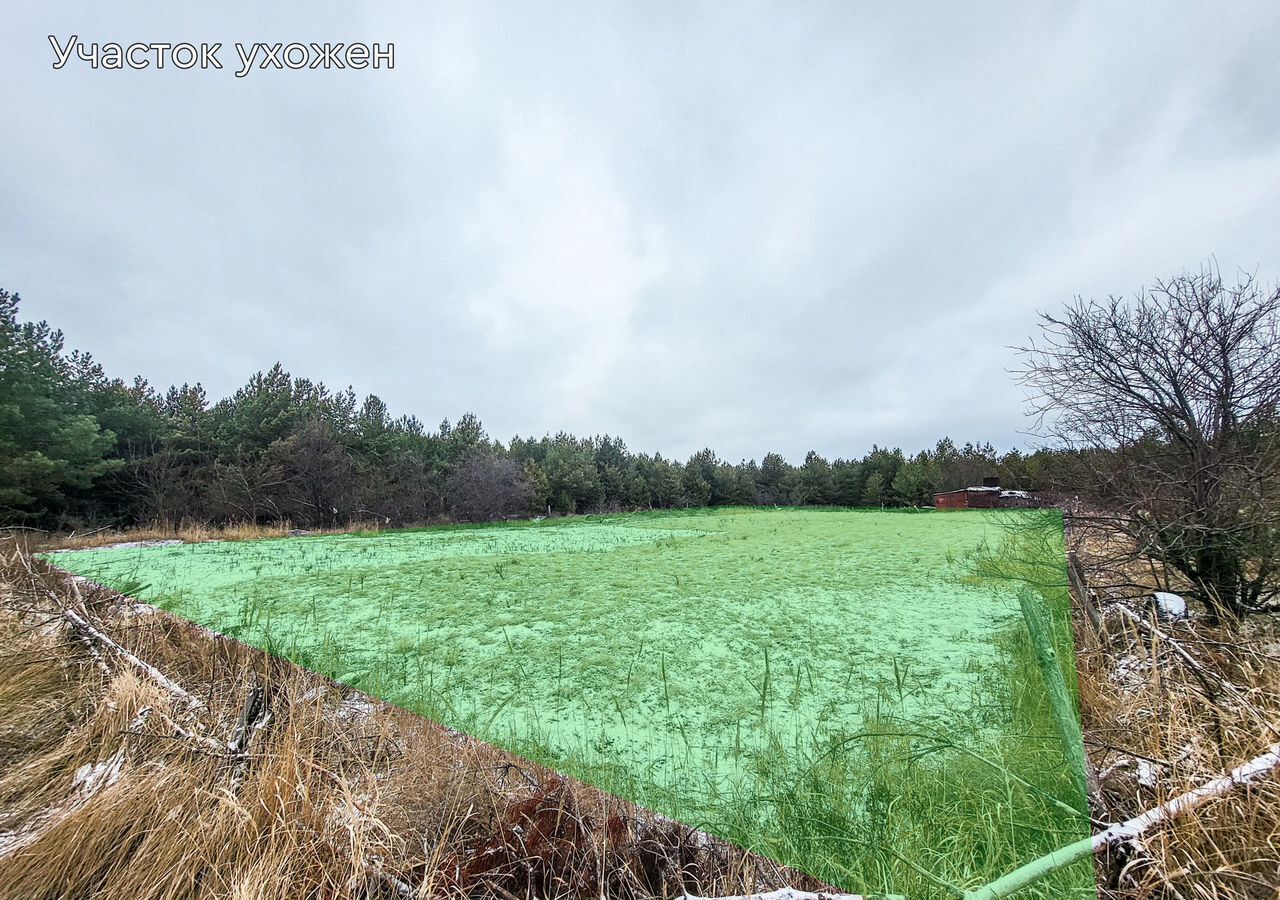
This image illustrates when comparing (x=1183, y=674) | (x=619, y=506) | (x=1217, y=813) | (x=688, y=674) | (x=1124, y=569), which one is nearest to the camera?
(x=1217, y=813)

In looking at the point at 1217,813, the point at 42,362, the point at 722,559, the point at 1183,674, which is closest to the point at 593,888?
the point at 1217,813

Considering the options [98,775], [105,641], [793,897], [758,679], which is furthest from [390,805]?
[758,679]

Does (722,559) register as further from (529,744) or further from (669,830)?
(669,830)

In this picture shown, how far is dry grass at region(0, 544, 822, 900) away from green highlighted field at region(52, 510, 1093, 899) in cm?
26

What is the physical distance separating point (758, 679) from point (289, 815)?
186 cm

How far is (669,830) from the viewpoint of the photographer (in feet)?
4.06

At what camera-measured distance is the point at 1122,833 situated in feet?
2.52

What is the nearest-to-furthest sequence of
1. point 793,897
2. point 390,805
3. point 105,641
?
point 793,897 → point 390,805 → point 105,641

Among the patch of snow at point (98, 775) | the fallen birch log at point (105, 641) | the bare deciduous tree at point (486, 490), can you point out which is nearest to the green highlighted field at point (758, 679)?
the fallen birch log at point (105, 641)

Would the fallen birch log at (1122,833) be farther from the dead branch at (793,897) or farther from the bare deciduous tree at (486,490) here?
the bare deciduous tree at (486,490)

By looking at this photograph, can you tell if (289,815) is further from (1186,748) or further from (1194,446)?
(1194,446)

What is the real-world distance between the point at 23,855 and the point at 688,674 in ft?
6.81

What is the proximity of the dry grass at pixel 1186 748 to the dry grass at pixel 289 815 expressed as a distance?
63 cm

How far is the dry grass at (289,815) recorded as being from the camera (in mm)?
949
